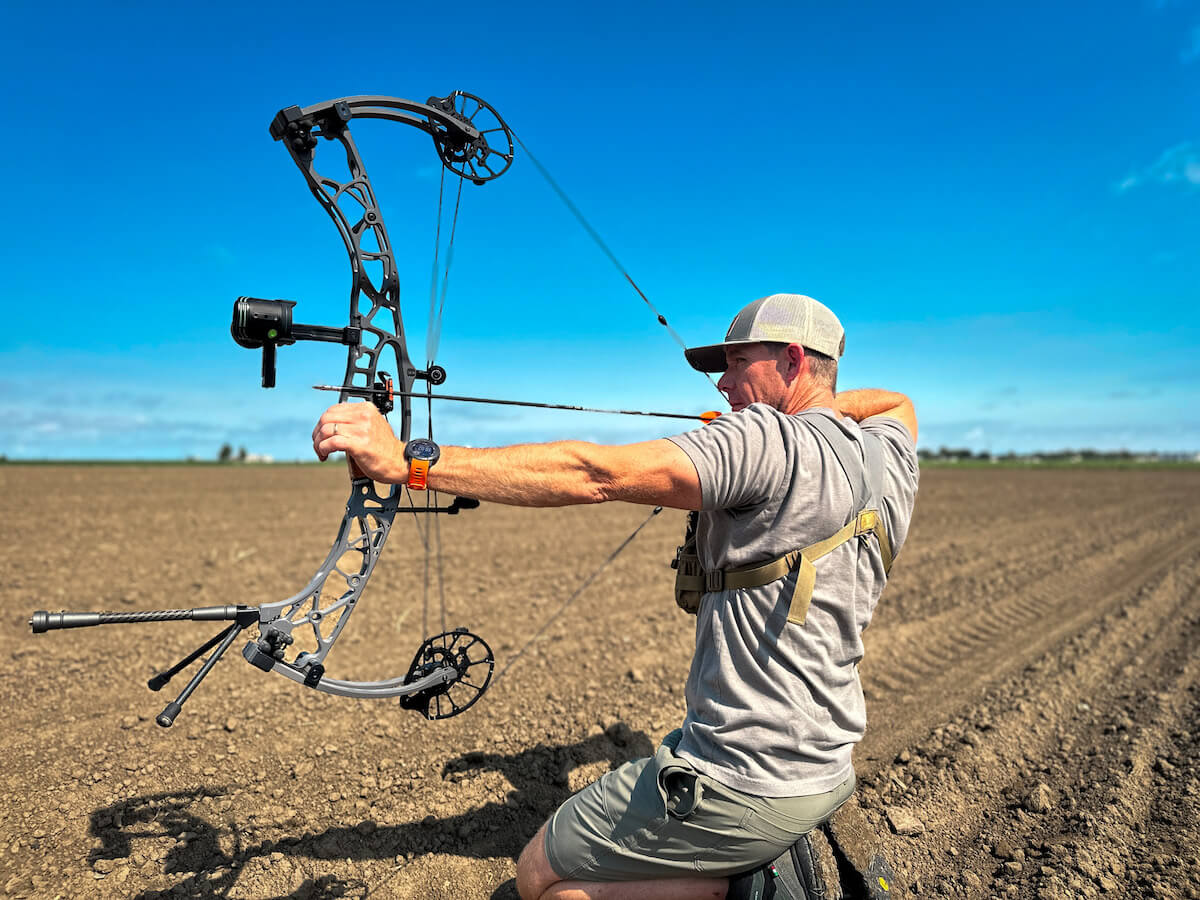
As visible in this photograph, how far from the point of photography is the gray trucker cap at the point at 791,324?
303 centimetres

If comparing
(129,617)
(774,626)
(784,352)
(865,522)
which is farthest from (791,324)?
(129,617)

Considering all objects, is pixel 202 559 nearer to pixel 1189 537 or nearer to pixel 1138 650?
pixel 1138 650

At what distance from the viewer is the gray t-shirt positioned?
8.88 feet

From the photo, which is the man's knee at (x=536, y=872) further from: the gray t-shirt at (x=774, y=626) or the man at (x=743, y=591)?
the gray t-shirt at (x=774, y=626)

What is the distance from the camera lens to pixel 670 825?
2844mm

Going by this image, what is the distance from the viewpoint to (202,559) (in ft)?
42.5

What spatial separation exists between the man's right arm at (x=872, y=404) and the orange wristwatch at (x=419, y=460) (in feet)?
7.42

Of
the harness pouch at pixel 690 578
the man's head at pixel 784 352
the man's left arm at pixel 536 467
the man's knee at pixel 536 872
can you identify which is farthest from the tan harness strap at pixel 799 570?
the man's knee at pixel 536 872

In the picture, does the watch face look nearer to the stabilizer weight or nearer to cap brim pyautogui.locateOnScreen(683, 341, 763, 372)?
the stabilizer weight

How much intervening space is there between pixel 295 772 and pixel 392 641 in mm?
3227

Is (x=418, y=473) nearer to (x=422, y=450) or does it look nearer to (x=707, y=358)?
(x=422, y=450)

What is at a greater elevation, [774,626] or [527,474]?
[527,474]

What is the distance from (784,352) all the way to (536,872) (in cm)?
239

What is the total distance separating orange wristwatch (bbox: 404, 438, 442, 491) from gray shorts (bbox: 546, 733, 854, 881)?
1.42m
